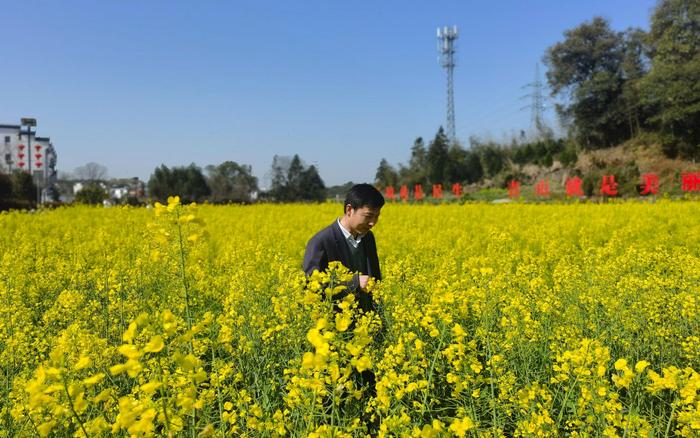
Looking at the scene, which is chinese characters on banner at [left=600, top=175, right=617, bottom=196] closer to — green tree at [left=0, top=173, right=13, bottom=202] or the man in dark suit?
the man in dark suit

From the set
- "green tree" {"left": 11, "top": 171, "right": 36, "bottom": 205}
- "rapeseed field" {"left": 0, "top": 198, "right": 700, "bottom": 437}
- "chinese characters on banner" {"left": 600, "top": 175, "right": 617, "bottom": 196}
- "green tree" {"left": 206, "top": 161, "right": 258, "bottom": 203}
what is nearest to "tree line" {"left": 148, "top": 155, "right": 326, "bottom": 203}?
"green tree" {"left": 206, "top": 161, "right": 258, "bottom": 203}

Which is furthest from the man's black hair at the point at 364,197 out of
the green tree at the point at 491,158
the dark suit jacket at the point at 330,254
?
the green tree at the point at 491,158

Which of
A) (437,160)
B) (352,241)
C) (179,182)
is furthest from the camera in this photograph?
(179,182)

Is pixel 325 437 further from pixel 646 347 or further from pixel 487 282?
pixel 646 347

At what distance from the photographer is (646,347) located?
296 centimetres

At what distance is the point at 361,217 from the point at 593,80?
121 feet

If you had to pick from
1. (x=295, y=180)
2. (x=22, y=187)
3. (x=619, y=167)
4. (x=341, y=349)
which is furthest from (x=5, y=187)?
(x=619, y=167)

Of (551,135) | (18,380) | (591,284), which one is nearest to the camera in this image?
(18,380)

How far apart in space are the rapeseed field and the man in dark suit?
142 millimetres

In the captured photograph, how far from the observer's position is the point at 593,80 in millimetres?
34125

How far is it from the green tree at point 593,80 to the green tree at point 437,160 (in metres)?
10.3

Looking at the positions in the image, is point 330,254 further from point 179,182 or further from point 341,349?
point 179,182

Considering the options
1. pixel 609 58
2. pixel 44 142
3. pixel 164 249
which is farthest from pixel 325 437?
pixel 44 142

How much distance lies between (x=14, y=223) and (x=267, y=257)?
23.9 ft
